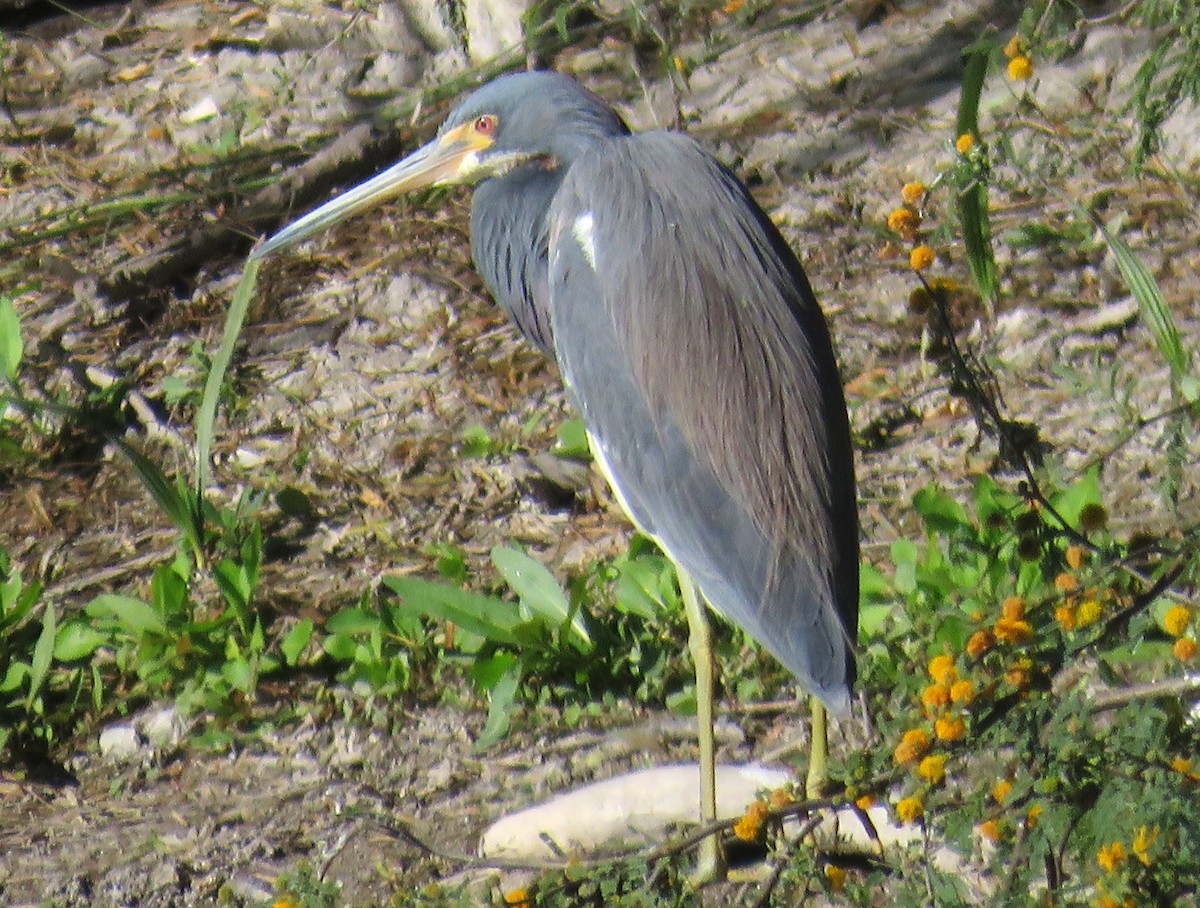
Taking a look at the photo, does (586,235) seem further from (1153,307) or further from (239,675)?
(239,675)

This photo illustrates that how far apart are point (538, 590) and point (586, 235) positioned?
2.64ft

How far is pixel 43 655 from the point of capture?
11.6 feet

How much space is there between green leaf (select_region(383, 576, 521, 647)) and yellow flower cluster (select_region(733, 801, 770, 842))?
128 centimetres

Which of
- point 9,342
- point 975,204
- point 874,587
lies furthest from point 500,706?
point 9,342

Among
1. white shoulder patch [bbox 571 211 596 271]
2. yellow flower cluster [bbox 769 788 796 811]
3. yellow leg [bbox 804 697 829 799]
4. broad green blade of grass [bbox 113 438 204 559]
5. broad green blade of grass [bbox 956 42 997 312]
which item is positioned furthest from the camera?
broad green blade of grass [bbox 113 438 204 559]

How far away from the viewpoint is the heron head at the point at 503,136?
11.2 feet

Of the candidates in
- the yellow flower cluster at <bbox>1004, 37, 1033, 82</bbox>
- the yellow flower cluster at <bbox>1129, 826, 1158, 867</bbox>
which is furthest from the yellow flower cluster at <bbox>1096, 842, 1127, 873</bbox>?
the yellow flower cluster at <bbox>1004, 37, 1033, 82</bbox>

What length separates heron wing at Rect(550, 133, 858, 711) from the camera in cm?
285

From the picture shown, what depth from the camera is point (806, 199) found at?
4.79 metres

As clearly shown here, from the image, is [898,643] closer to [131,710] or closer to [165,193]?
[131,710]

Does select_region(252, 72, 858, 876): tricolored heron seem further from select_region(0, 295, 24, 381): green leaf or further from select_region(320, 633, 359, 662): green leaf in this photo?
select_region(0, 295, 24, 381): green leaf

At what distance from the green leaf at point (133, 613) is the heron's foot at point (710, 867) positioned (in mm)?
1313

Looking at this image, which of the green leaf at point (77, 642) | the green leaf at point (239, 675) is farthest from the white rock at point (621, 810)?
the green leaf at point (77, 642)

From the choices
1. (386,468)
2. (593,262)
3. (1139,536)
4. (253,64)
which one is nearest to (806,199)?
(386,468)
